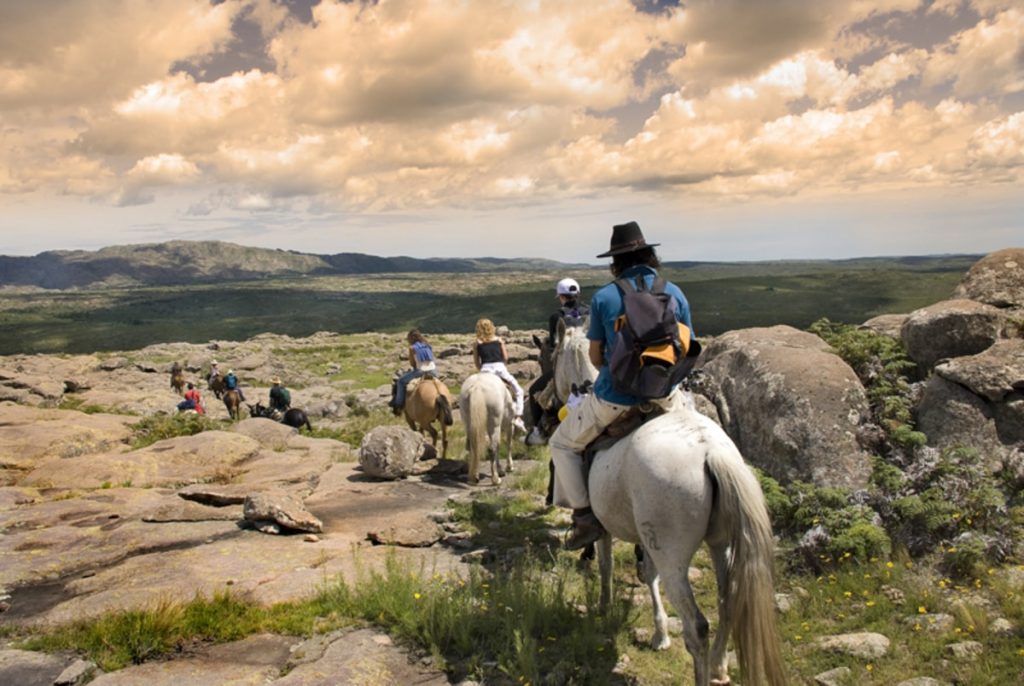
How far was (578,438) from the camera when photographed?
634 centimetres

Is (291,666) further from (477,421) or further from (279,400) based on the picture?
(279,400)

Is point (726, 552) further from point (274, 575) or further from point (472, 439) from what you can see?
point (472, 439)

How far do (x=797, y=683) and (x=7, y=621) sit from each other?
26.6 ft

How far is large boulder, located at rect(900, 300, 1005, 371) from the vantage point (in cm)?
1043

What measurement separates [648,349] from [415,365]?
38.3 feet

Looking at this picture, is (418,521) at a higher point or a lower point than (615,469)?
lower

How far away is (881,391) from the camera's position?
10.3 metres

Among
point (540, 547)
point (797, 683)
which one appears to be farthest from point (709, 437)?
point (540, 547)

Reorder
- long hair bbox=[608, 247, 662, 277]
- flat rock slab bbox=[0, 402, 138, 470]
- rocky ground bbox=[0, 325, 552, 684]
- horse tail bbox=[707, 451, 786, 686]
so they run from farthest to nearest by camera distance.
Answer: flat rock slab bbox=[0, 402, 138, 470] → long hair bbox=[608, 247, 662, 277] → rocky ground bbox=[0, 325, 552, 684] → horse tail bbox=[707, 451, 786, 686]

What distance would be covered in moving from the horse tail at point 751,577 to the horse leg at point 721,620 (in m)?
0.17

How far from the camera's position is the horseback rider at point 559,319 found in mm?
8925

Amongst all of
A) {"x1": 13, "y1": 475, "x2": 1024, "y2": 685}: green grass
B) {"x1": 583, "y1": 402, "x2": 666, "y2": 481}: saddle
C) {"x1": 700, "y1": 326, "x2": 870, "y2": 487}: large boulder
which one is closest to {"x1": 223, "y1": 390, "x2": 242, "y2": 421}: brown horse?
{"x1": 13, "y1": 475, "x2": 1024, "y2": 685}: green grass

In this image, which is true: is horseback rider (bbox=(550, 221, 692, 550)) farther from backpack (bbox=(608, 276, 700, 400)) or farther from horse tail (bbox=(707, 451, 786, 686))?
horse tail (bbox=(707, 451, 786, 686))

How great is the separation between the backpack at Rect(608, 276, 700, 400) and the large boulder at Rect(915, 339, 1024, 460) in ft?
20.9
